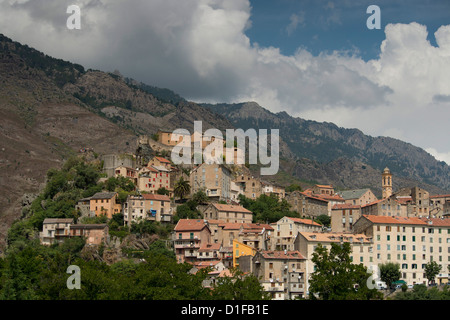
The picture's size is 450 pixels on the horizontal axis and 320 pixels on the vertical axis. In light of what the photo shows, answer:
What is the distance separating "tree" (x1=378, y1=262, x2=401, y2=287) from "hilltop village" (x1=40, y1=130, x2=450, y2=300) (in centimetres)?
311

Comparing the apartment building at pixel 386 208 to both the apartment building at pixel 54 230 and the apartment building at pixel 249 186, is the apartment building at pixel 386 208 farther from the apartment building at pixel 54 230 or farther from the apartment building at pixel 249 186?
the apartment building at pixel 54 230

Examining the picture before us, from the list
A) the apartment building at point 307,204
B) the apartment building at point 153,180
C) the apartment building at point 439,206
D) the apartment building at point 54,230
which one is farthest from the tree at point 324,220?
the apartment building at point 54,230

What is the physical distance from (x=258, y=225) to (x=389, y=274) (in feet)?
85.2

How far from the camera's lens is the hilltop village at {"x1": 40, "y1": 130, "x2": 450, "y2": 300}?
95312mm

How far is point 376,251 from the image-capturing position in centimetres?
9819

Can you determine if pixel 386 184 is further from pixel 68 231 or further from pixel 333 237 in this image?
pixel 68 231

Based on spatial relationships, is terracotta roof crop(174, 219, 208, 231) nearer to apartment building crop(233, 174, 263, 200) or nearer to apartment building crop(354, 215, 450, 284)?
apartment building crop(354, 215, 450, 284)

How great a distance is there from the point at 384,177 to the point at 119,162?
197ft

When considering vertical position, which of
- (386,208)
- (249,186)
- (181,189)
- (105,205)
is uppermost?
(249,186)

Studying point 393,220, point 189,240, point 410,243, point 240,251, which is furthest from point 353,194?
point 189,240

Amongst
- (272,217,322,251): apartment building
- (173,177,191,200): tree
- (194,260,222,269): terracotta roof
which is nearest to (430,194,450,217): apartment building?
(272,217,322,251): apartment building

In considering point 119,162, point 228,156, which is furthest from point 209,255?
point 228,156

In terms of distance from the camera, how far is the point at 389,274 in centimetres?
9288
